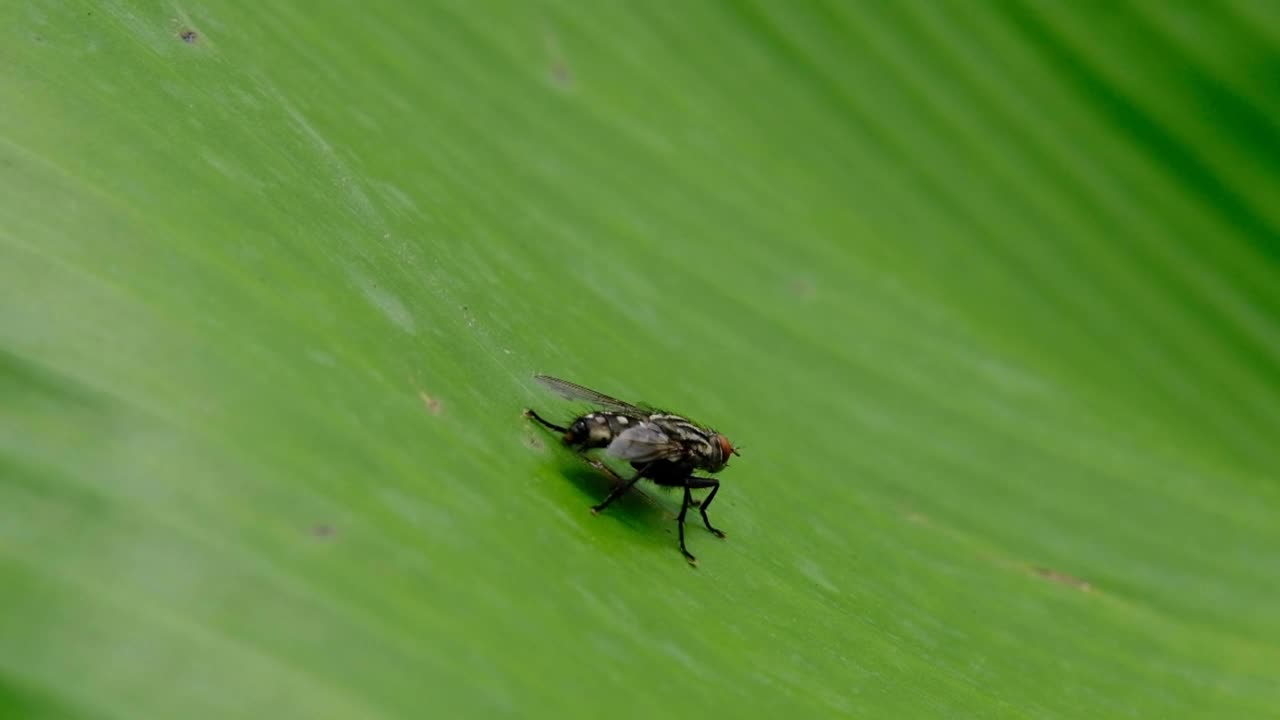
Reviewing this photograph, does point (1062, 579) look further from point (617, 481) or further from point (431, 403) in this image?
point (431, 403)

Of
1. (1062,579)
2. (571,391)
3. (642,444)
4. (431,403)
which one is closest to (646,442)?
(642,444)

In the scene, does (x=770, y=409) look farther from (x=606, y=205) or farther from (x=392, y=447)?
(x=392, y=447)

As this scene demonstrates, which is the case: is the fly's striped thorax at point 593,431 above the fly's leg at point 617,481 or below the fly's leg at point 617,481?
above

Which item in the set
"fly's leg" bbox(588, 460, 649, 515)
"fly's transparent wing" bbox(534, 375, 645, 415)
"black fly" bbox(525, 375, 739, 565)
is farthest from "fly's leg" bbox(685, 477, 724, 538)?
"fly's transparent wing" bbox(534, 375, 645, 415)

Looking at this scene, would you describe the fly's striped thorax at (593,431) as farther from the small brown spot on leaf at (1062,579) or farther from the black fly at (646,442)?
the small brown spot on leaf at (1062,579)

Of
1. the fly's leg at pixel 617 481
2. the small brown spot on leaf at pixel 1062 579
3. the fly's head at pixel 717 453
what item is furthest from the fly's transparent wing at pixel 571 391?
the small brown spot on leaf at pixel 1062 579
